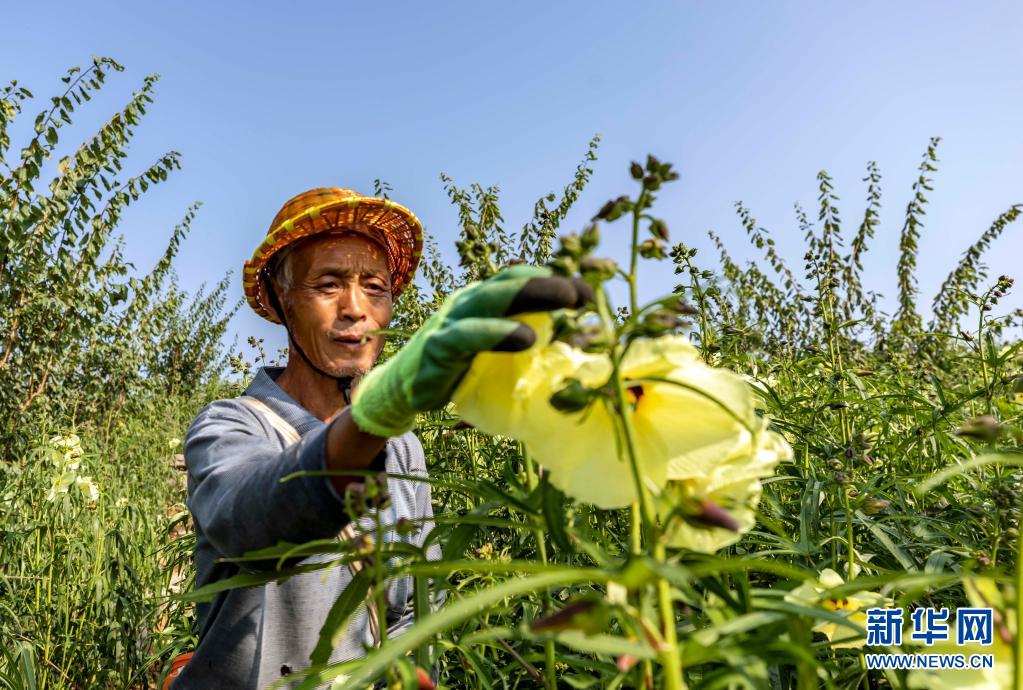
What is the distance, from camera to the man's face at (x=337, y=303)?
2012 millimetres

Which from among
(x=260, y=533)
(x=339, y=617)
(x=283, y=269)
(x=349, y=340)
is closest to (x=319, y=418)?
(x=349, y=340)

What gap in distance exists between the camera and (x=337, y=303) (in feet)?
6.63

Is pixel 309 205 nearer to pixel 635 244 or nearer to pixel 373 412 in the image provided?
pixel 373 412

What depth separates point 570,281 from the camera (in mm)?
630

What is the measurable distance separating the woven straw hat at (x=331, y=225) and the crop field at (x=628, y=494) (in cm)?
25

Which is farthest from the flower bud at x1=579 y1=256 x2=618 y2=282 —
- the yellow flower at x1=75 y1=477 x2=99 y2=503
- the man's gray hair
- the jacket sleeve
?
the yellow flower at x1=75 y1=477 x2=99 y2=503

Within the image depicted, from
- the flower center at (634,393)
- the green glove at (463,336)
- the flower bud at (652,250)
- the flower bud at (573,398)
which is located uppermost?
the flower bud at (652,250)

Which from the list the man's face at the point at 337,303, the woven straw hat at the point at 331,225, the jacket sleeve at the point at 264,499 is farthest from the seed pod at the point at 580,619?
the woven straw hat at the point at 331,225

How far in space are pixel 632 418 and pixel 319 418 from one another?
160 cm

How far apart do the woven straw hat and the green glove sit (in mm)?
1311

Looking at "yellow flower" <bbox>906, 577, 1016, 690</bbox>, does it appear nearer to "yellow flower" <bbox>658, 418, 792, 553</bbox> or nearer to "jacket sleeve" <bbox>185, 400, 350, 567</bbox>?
"yellow flower" <bbox>658, 418, 792, 553</bbox>

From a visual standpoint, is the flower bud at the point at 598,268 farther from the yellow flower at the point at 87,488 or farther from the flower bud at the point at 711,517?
the yellow flower at the point at 87,488

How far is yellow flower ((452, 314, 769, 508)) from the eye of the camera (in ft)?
1.96

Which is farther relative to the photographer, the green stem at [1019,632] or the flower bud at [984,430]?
the flower bud at [984,430]
